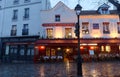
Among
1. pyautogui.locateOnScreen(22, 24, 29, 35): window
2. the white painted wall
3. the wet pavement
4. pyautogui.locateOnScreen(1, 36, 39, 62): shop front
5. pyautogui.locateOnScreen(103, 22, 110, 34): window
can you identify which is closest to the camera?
the wet pavement

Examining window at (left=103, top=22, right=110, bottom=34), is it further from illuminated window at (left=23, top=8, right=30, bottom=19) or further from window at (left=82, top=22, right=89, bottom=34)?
illuminated window at (left=23, top=8, right=30, bottom=19)

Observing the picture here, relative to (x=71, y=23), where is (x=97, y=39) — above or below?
below

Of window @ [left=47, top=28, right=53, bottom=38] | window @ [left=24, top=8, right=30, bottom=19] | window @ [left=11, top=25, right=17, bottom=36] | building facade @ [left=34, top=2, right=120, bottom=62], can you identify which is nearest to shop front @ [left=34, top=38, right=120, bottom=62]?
building facade @ [left=34, top=2, right=120, bottom=62]

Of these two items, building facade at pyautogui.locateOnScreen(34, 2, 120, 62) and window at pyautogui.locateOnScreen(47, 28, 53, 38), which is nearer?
building facade at pyautogui.locateOnScreen(34, 2, 120, 62)

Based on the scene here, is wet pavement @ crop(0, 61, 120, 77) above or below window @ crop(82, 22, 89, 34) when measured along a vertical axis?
below

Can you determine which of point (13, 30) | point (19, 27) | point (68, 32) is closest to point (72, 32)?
point (68, 32)

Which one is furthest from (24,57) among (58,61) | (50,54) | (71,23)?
(71,23)

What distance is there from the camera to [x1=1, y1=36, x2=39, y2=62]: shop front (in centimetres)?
3619

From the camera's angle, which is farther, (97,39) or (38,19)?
(38,19)

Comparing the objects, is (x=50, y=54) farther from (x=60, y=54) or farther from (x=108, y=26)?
(x=108, y=26)

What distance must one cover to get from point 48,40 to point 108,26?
9742mm

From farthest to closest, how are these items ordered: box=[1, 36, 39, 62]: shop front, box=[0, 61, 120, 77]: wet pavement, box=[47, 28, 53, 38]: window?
box=[1, 36, 39, 62]: shop front → box=[47, 28, 53, 38]: window → box=[0, 61, 120, 77]: wet pavement

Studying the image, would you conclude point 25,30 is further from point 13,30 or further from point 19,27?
point 13,30

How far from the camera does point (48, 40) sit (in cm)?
3362
